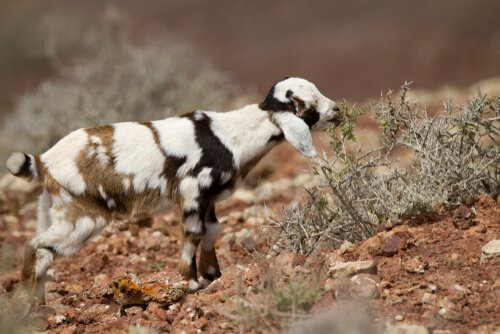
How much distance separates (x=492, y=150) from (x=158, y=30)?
14.1 m

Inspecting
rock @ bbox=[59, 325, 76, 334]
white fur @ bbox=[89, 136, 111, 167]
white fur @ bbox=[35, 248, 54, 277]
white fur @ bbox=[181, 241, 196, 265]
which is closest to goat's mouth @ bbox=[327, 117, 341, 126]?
white fur @ bbox=[181, 241, 196, 265]

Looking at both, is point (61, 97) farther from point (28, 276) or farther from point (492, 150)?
point (492, 150)

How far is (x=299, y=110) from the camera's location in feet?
19.2

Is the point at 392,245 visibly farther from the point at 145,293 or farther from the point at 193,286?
the point at 145,293

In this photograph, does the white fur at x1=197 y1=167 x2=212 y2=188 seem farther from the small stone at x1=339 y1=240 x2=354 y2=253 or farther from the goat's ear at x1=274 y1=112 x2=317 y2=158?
the small stone at x1=339 y1=240 x2=354 y2=253

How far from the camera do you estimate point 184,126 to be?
585 centimetres

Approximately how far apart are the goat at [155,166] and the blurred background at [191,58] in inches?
62.7

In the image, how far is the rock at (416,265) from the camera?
4797 millimetres

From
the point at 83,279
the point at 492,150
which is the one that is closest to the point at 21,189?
the point at 83,279

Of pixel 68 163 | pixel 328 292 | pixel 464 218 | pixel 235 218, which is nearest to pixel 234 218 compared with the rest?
pixel 235 218

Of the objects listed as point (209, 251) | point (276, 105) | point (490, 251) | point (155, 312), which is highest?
point (276, 105)

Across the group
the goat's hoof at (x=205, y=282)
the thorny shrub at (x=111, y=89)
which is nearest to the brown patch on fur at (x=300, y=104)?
the goat's hoof at (x=205, y=282)

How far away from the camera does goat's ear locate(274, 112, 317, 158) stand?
18.7 feet

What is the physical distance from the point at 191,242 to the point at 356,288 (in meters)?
1.67
